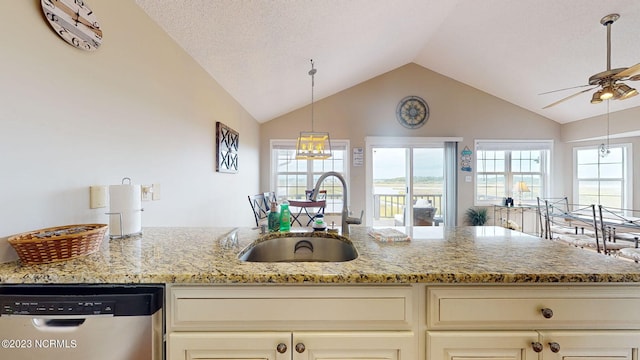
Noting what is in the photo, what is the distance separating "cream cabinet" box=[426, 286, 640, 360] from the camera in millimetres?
843

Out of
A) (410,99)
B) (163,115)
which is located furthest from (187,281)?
(410,99)

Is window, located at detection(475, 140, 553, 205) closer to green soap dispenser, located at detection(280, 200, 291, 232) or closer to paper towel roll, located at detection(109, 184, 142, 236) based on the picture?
green soap dispenser, located at detection(280, 200, 291, 232)

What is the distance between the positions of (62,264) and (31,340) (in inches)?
8.9

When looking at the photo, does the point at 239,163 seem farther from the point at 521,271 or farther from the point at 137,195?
the point at 521,271

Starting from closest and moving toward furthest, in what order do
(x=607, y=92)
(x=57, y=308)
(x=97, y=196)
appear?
(x=57, y=308), (x=97, y=196), (x=607, y=92)

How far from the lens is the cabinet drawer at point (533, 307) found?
849mm

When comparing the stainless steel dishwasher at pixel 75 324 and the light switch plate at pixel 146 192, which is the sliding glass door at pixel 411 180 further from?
the stainless steel dishwasher at pixel 75 324

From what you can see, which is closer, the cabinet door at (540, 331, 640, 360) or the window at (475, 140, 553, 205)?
the cabinet door at (540, 331, 640, 360)

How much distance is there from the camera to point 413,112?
4914 millimetres

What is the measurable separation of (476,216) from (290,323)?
5.04 meters

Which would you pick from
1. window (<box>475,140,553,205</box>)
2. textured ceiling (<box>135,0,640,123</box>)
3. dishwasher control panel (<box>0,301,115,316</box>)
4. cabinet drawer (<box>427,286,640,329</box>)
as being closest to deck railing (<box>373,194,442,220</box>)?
window (<box>475,140,553,205</box>)

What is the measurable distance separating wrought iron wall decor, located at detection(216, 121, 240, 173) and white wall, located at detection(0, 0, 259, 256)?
1.38 ft

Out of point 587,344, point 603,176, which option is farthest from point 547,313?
point 603,176

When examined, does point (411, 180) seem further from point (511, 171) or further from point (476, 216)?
point (511, 171)
